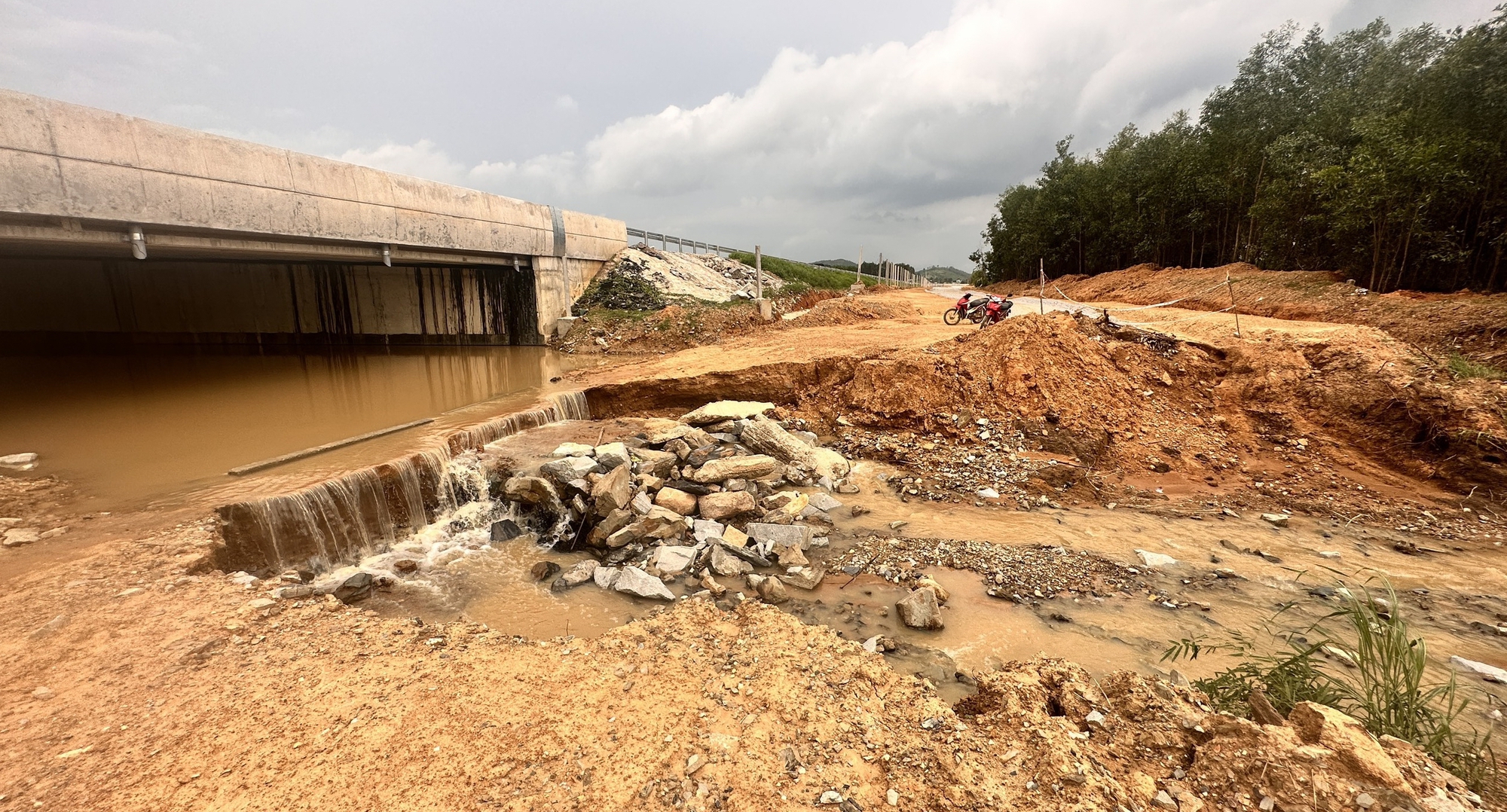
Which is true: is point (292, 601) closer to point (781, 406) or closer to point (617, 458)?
point (617, 458)

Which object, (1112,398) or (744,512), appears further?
(1112,398)

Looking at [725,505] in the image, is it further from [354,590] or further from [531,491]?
Answer: [354,590]

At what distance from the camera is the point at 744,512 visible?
24.2ft

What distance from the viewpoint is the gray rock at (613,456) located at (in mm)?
8125

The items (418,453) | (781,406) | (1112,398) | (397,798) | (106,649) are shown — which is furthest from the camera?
(781,406)

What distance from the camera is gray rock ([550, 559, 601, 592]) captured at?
5938 mm

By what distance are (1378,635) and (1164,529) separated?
167 inches

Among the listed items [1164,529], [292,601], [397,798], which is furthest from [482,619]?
[1164,529]

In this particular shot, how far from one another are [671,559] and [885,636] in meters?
2.54

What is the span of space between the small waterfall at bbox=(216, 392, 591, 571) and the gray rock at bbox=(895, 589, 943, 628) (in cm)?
603

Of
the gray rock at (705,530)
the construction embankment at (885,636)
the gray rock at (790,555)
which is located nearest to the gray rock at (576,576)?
the construction embankment at (885,636)

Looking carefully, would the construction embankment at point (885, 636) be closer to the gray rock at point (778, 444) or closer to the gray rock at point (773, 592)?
the gray rock at point (773, 592)

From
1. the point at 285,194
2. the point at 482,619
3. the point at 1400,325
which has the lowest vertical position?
the point at 482,619

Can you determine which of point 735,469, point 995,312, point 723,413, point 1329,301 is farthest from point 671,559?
point 1329,301
